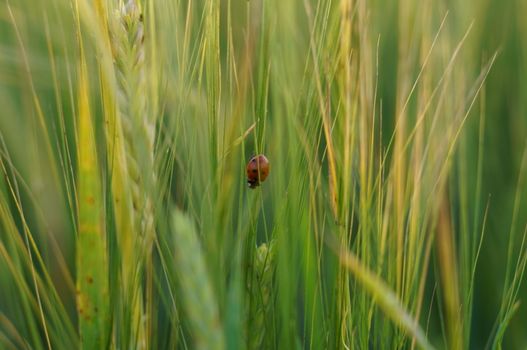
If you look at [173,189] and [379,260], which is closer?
[379,260]

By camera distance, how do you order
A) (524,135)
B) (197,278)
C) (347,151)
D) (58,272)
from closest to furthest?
(197,278) < (347,151) < (58,272) < (524,135)

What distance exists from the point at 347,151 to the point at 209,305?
23 cm

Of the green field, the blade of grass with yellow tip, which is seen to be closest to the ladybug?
the green field

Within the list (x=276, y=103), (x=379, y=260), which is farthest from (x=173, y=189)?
(x=379, y=260)

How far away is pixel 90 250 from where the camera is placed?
0.47m

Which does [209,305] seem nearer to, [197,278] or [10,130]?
[197,278]

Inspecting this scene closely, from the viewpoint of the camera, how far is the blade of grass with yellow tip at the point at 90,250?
0.47m

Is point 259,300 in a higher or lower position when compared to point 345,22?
lower

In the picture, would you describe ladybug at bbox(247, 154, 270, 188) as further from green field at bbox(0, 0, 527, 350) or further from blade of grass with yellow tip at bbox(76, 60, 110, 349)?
blade of grass with yellow tip at bbox(76, 60, 110, 349)

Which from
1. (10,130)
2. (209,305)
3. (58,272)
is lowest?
(58,272)

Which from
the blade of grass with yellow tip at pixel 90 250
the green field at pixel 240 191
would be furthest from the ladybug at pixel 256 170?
the blade of grass with yellow tip at pixel 90 250

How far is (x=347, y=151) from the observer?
1.62ft

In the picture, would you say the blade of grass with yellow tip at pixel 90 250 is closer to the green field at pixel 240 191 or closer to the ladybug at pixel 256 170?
the green field at pixel 240 191

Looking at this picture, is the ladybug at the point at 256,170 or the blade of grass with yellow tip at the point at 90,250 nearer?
the blade of grass with yellow tip at the point at 90,250
